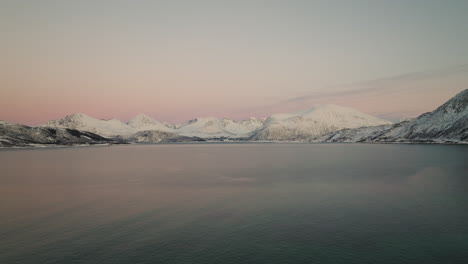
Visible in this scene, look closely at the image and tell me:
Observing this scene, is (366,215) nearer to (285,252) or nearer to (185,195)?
(285,252)

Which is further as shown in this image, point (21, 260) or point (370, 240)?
point (370, 240)

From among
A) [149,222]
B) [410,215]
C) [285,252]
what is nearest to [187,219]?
[149,222]

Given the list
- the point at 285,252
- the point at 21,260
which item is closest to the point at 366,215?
the point at 285,252

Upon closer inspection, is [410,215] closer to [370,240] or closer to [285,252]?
[370,240]

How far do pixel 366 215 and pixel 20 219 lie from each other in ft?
131

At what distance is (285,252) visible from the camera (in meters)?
22.9

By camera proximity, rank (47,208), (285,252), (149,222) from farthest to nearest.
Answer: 1. (47,208)
2. (149,222)
3. (285,252)

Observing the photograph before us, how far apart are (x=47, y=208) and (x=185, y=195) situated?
19118 mm

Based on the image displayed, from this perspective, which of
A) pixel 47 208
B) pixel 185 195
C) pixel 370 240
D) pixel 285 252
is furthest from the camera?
pixel 185 195

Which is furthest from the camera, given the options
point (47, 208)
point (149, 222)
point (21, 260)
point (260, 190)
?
point (260, 190)

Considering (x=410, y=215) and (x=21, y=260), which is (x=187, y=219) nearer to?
(x=21, y=260)

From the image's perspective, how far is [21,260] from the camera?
21.4 m

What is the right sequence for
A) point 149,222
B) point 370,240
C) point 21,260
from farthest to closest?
point 149,222
point 370,240
point 21,260

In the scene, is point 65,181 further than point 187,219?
Yes
